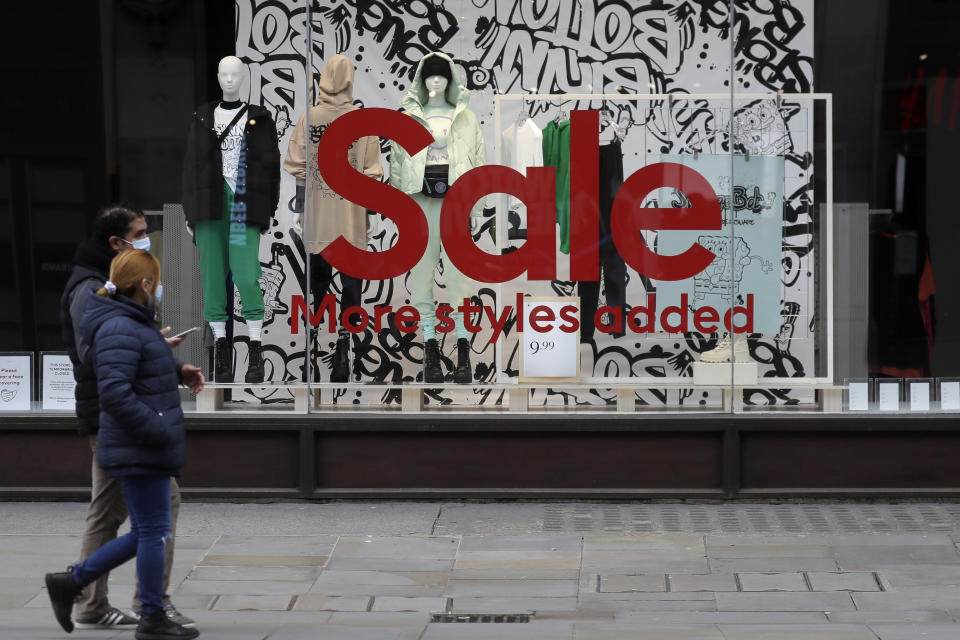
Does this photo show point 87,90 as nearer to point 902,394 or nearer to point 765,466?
point 765,466

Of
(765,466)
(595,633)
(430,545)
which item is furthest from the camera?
(765,466)

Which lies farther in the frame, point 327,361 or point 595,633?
point 327,361

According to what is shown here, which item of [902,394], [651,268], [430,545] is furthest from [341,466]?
[902,394]

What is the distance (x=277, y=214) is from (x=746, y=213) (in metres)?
3.28

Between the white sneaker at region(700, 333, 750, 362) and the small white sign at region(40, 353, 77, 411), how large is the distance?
4.42 m

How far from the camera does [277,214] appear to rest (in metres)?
8.95

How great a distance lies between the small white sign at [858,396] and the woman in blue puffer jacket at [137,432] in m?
5.00

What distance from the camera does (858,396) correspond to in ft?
28.7

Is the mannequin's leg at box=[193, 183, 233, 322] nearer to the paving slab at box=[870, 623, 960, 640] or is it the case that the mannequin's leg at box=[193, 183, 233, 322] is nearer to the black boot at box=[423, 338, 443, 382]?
the black boot at box=[423, 338, 443, 382]

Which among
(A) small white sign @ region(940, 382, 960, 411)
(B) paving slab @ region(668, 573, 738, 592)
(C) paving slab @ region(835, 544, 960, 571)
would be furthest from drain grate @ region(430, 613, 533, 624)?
(A) small white sign @ region(940, 382, 960, 411)

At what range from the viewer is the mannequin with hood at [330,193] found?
888 centimetres

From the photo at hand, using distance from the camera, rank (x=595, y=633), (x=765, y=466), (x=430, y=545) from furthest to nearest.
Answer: (x=765, y=466), (x=430, y=545), (x=595, y=633)

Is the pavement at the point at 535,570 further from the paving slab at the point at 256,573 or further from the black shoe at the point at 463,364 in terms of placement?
the black shoe at the point at 463,364

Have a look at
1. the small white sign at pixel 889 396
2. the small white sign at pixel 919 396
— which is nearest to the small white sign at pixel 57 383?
the small white sign at pixel 889 396
